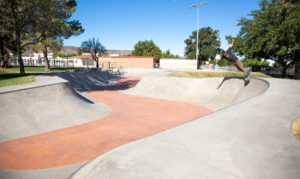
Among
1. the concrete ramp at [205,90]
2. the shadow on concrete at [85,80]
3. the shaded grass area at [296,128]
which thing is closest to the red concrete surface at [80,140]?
the concrete ramp at [205,90]

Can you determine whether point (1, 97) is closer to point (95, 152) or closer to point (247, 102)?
point (95, 152)

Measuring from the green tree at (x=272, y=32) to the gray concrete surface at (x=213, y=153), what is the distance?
67.8 feet

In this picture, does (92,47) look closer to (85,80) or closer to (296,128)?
(85,80)

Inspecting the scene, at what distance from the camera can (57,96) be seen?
8.65m

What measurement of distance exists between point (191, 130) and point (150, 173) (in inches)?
78.8

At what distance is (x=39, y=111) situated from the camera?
7559 millimetres

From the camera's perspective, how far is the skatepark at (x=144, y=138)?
120 inches

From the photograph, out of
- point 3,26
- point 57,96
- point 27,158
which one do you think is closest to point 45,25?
point 3,26

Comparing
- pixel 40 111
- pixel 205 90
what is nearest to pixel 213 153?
pixel 40 111

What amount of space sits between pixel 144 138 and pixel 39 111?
5.84m

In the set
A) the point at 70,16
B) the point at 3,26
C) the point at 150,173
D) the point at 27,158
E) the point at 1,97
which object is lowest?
the point at 27,158

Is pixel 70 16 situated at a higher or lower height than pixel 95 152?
higher

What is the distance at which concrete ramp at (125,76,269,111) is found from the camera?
10844mm

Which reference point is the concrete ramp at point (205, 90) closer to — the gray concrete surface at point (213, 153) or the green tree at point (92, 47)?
the gray concrete surface at point (213, 153)
